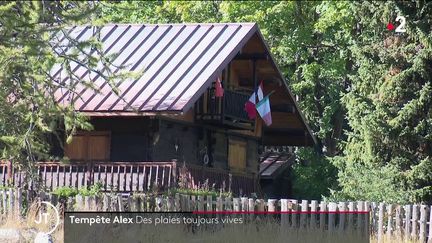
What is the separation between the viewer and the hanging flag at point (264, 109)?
39.1 m

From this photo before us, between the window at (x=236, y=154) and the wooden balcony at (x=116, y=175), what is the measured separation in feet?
19.0

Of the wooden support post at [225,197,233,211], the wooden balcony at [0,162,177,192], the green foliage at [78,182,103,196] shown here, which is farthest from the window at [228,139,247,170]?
the wooden support post at [225,197,233,211]

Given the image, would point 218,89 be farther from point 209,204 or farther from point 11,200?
point 11,200

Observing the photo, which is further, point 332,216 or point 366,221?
point 366,221

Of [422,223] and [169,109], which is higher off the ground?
[169,109]

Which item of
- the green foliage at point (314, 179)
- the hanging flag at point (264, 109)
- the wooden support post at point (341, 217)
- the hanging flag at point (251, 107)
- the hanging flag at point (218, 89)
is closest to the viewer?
the wooden support post at point (341, 217)

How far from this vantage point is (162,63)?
3619cm

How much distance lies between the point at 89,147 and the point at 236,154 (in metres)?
7.42

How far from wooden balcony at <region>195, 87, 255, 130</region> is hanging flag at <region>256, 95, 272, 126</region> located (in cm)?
80

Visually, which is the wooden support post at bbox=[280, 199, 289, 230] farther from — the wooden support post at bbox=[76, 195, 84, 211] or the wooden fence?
the wooden support post at bbox=[76, 195, 84, 211]

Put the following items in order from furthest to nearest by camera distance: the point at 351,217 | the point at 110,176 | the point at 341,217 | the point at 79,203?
the point at 110,176 < the point at 351,217 < the point at 341,217 < the point at 79,203

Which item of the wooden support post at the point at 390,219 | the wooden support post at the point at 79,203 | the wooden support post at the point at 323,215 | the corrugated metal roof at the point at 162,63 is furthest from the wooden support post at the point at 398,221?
the wooden support post at the point at 79,203

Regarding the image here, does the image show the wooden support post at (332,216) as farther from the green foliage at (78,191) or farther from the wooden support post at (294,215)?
the green foliage at (78,191)

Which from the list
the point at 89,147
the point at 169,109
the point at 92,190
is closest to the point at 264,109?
the point at 89,147
